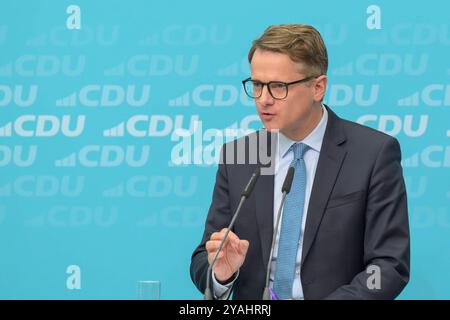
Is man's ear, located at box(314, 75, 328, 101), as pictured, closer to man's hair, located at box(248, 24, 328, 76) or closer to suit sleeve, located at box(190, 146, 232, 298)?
man's hair, located at box(248, 24, 328, 76)

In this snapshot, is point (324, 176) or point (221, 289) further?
point (324, 176)

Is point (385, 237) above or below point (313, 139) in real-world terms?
below

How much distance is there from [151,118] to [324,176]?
1137mm

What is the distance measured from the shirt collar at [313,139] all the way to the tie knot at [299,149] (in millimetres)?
14

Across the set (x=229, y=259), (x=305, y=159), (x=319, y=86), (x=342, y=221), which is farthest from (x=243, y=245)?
(x=319, y=86)

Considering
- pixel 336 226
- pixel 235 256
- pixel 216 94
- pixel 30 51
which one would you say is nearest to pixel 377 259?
pixel 336 226

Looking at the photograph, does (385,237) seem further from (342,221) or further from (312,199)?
(312,199)

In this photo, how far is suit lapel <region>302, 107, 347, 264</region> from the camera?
8.93 feet

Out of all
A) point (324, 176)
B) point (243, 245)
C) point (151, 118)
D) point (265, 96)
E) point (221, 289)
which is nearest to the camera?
point (243, 245)

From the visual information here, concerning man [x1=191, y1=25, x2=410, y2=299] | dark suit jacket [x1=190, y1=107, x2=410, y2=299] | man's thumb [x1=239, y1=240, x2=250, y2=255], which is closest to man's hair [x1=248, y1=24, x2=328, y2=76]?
man [x1=191, y1=25, x2=410, y2=299]

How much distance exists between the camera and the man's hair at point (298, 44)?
8.85 feet

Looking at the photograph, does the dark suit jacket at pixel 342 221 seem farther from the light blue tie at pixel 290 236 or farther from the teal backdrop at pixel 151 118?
the teal backdrop at pixel 151 118

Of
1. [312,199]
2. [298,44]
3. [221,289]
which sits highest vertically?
[298,44]

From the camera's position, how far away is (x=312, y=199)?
2748mm
